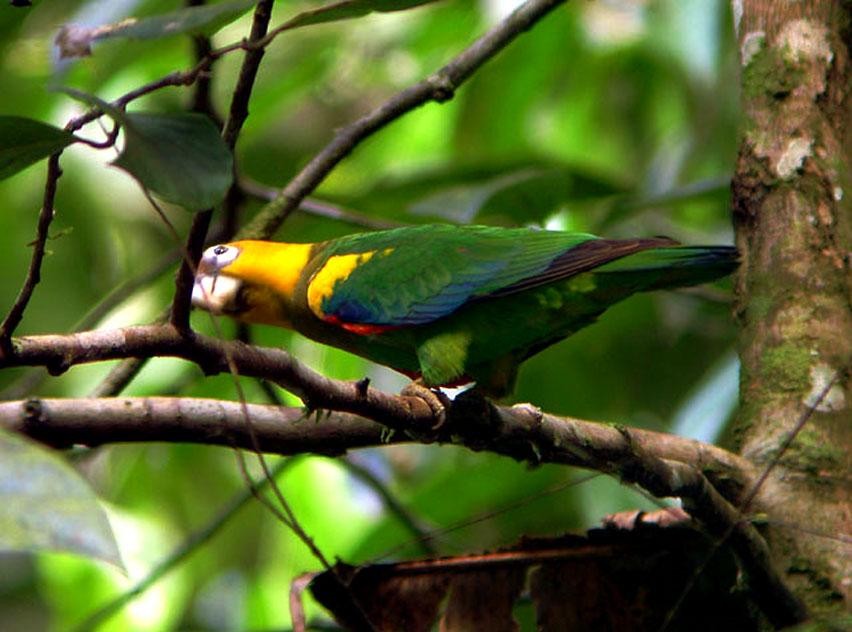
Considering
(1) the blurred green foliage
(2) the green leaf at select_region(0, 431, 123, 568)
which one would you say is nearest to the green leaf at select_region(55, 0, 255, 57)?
(2) the green leaf at select_region(0, 431, 123, 568)

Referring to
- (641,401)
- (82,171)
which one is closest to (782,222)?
(641,401)

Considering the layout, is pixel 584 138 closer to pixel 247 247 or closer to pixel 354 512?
pixel 354 512

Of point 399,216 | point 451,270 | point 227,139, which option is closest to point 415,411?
point 227,139

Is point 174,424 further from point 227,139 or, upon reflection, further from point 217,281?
point 217,281

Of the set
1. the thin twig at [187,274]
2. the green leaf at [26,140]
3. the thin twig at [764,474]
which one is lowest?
the thin twig at [764,474]

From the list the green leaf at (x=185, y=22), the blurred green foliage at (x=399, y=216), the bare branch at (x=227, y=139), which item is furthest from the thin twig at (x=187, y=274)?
the blurred green foliage at (x=399, y=216)

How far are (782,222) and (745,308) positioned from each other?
21cm

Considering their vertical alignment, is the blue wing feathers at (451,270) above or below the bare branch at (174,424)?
above

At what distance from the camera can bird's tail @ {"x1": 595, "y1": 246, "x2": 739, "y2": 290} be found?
2.83 m

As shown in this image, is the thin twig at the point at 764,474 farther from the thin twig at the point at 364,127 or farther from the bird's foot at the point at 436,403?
the thin twig at the point at 364,127

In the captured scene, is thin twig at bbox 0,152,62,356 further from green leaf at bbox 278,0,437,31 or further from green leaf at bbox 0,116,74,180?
green leaf at bbox 278,0,437,31

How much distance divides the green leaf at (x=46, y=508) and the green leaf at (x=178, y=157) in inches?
17.0

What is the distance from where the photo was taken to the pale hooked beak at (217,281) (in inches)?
128

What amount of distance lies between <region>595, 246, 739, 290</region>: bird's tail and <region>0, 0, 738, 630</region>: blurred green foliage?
74 centimetres
